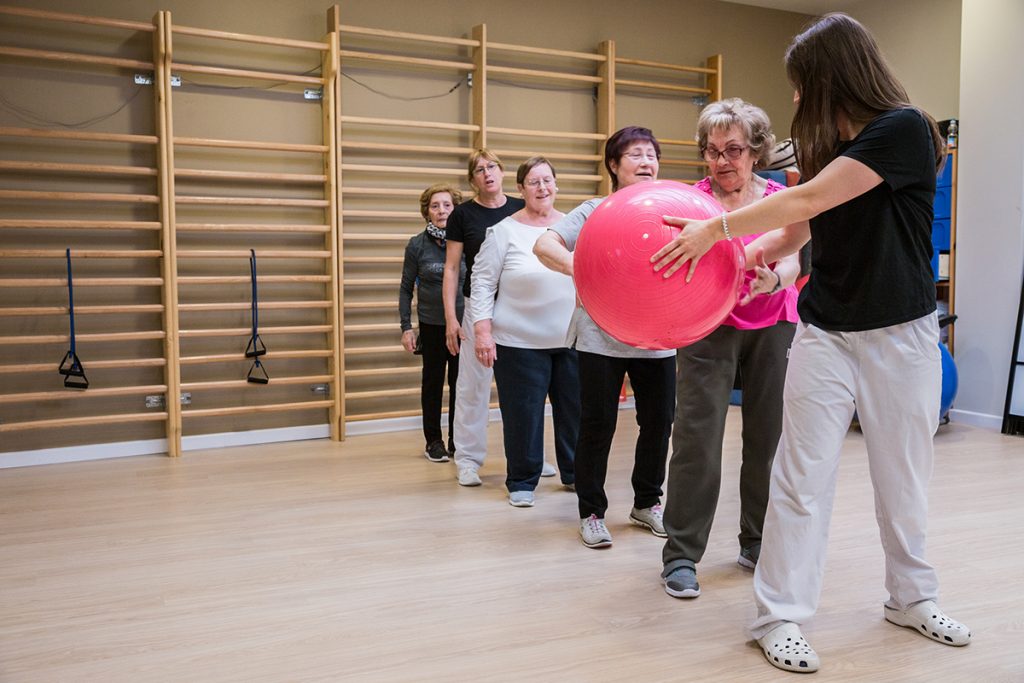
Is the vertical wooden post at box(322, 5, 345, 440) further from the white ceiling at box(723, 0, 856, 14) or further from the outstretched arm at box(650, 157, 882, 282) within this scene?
the outstretched arm at box(650, 157, 882, 282)

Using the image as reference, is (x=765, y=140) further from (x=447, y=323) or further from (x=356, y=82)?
(x=356, y=82)

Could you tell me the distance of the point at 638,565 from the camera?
111 inches

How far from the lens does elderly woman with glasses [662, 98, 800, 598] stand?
247 centimetres

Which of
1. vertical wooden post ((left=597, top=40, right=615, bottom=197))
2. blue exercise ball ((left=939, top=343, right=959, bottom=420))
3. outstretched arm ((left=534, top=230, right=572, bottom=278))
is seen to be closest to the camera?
outstretched arm ((left=534, top=230, right=572, bottom=278))

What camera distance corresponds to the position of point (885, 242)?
196 cm

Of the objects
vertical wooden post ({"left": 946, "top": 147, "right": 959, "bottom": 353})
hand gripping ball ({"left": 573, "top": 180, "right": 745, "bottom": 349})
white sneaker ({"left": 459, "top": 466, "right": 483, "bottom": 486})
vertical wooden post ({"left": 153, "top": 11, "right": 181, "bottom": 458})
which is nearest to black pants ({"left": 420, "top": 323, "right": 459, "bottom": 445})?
white sneaker ({"left": 459, "top": 466, "right": 483, "bottom": 486})

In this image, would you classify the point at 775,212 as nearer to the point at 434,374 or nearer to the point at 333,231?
the point at 434,374

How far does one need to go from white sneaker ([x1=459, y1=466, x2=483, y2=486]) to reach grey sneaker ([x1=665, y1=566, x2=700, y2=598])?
4.86 ft

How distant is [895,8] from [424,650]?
591cm

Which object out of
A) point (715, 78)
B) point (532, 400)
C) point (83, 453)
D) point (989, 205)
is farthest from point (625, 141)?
point (715, 78)

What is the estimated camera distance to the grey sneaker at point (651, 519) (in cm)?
313

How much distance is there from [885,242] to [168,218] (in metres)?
3.72

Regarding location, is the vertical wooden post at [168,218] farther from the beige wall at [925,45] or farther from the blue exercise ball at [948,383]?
the beige wall at [925,45]

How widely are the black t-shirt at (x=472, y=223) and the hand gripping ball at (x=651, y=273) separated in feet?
5.80
